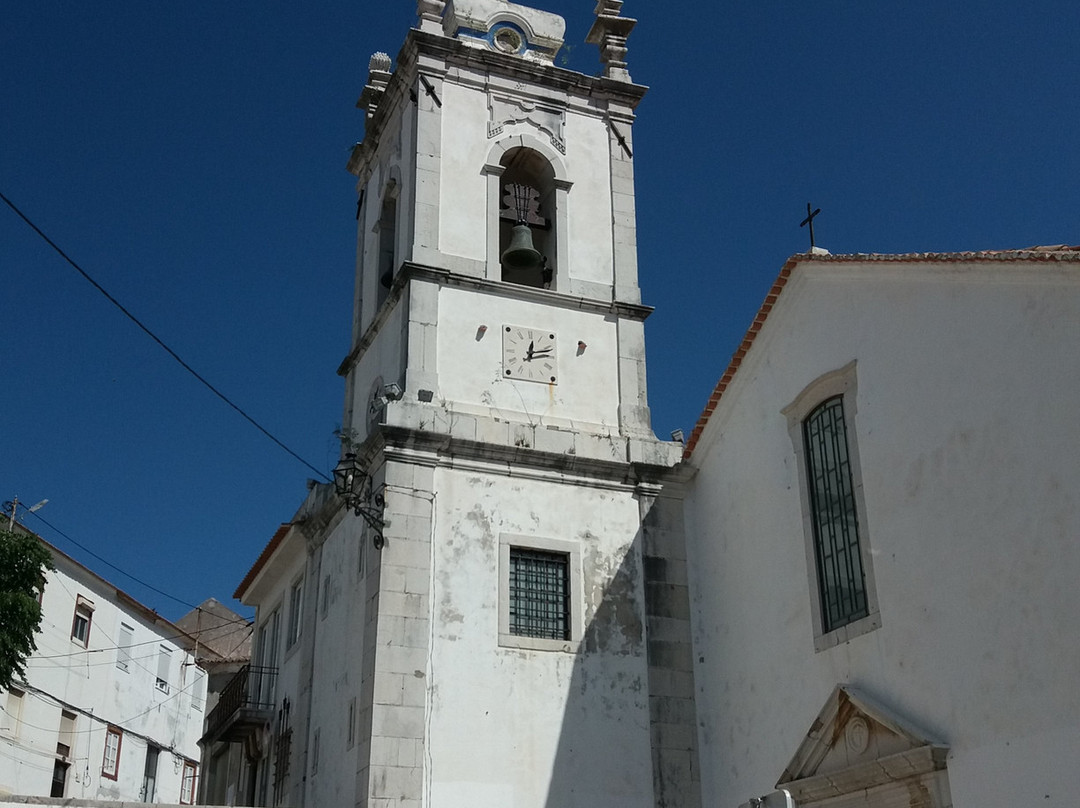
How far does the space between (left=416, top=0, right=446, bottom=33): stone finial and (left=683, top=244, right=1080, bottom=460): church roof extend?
18.6ft

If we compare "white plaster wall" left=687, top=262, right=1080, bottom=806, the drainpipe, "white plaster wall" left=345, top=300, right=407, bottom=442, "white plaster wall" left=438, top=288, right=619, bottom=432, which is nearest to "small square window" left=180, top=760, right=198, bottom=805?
the drainpipe

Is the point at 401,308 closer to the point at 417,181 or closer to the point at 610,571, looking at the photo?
the point at 417,181

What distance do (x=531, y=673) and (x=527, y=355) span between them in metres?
3.62

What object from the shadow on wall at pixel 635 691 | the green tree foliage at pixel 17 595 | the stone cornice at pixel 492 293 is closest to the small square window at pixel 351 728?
the shadow on wall at pixel 635 691

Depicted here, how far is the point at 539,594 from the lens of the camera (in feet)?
41.9

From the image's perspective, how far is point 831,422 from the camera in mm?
11398

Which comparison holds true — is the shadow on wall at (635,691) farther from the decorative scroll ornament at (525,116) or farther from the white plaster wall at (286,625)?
the decorative scroll ornament at (525,116)

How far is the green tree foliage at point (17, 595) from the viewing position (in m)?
16.9

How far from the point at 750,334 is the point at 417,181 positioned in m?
4.31

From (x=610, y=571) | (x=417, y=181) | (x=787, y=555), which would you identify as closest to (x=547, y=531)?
(x=610, y=571)

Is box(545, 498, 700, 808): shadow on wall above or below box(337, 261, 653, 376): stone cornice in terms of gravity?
below

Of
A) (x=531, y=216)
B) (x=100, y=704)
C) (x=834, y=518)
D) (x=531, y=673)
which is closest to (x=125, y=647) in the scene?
(x=100, y=704)

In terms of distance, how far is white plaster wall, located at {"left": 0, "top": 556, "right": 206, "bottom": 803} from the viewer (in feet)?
87.9

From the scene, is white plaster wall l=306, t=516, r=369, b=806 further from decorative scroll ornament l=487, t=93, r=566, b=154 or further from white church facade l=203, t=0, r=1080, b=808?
decorative scroll ornament l=487, t=93, r=566, b=154
